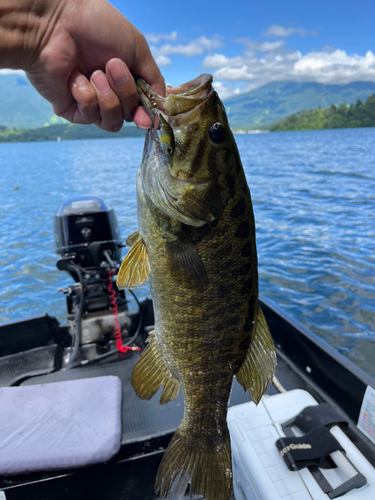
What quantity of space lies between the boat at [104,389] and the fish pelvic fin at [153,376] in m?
1.04

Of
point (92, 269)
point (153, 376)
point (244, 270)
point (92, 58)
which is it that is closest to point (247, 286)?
point (244, 270)

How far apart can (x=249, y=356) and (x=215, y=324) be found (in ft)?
0.88

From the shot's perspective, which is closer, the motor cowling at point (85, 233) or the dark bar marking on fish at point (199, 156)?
the dark bar marking on fish at point (199, 156)

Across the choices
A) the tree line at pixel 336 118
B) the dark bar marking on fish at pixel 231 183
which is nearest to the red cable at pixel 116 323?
the dark bar marking on fish at pixel 231 183

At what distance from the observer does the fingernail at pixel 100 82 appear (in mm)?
1677

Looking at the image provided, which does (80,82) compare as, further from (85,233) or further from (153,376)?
(85,233)

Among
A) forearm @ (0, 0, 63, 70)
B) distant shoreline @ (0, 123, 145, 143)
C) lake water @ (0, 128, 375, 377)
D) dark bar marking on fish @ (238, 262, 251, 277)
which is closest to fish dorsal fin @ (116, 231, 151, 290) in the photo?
dark bar marking on fish @ (238, 262, 251, 277)

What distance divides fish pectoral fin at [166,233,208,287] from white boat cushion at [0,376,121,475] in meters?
1.82

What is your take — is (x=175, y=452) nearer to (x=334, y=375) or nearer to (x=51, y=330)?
(x=334, y=375)

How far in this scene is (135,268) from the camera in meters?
1.78

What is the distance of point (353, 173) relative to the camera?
2258cm

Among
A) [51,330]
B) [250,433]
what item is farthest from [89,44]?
[51,330]

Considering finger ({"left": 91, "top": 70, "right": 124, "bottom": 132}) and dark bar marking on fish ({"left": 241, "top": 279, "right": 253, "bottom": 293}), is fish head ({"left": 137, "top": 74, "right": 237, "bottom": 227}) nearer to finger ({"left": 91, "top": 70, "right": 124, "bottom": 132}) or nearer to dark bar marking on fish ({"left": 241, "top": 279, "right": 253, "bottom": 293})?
finger ({"left": 91, "top": 70, "right": 124, "bottom": 132})

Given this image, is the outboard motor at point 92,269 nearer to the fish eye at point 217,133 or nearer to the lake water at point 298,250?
the fish eye at point 217,133
